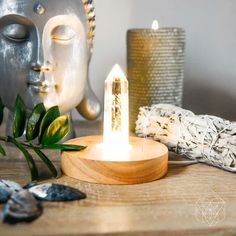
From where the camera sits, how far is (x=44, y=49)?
61cm

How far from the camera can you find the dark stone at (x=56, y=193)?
455 mm

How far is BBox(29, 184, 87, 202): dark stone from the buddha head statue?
0.18 m

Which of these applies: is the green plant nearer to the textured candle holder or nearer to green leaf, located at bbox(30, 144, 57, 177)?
green leaf, located at bbox(30, 144, 57, 177)

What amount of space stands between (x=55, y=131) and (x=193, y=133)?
0.18m

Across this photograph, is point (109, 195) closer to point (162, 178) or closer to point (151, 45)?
point (162, 178)

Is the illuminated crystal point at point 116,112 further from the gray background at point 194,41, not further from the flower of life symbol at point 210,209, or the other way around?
the gray background at point 194,41

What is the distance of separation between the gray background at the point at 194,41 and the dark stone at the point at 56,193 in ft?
1.43

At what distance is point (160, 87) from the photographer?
762 mm

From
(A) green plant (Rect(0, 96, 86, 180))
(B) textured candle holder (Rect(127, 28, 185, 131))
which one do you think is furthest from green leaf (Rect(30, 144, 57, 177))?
(B) textured candle holder (Rect(127, 28, 185, 131))

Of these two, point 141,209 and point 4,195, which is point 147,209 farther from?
point 4,195

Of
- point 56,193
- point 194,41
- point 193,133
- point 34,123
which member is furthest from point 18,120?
point 194,41

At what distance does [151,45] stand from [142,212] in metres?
0.38

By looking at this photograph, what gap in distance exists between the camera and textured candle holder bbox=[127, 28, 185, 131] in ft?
2.45

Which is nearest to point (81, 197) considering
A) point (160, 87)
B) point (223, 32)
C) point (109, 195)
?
point (109, 195)
